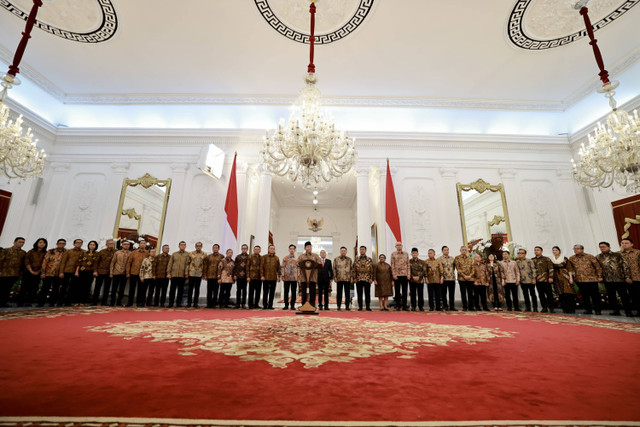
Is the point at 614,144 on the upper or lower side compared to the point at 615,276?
upper

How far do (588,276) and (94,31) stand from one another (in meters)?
10.1

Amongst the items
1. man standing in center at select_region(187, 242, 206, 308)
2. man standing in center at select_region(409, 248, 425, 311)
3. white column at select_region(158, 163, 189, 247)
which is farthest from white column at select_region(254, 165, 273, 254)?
man standing in center at select_region(409, 248, 425, 311)

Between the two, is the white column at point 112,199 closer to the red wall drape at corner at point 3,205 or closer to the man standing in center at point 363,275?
the red wall drape at corner at point 3,205

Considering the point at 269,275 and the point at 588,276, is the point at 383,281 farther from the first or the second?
the point at 588,276

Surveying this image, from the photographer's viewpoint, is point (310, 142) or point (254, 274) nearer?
point (310, 142)

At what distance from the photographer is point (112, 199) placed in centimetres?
720

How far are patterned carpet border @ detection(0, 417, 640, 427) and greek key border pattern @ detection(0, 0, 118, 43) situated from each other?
6494 mm

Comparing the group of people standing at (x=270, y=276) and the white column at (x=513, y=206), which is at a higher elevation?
the white column at (x=513, y=206)

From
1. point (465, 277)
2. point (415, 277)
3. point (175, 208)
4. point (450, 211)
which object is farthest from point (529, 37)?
point (175, 208)

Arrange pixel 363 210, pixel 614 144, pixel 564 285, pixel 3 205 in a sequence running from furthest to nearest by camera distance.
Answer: pixel 363 210 → pixel 3 205 → pixel 564 285 → pixel 614 144

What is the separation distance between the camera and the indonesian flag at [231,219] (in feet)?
21.6

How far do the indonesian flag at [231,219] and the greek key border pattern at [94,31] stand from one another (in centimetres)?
337

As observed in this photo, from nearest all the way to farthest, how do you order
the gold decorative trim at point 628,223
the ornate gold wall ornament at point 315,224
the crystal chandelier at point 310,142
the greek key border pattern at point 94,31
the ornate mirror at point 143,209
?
the crystal chandelier at point 310,142 < the greek key border pattern at point 94,31 < the gold decorative trim at point 628,223 < the ornate mirror at point 143,209 < the ornate gold wall ornament at point 315,224

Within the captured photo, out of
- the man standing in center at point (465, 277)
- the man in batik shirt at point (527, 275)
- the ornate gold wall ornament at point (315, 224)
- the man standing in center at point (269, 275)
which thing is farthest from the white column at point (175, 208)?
the man in batik shirt at point (527, 275)
